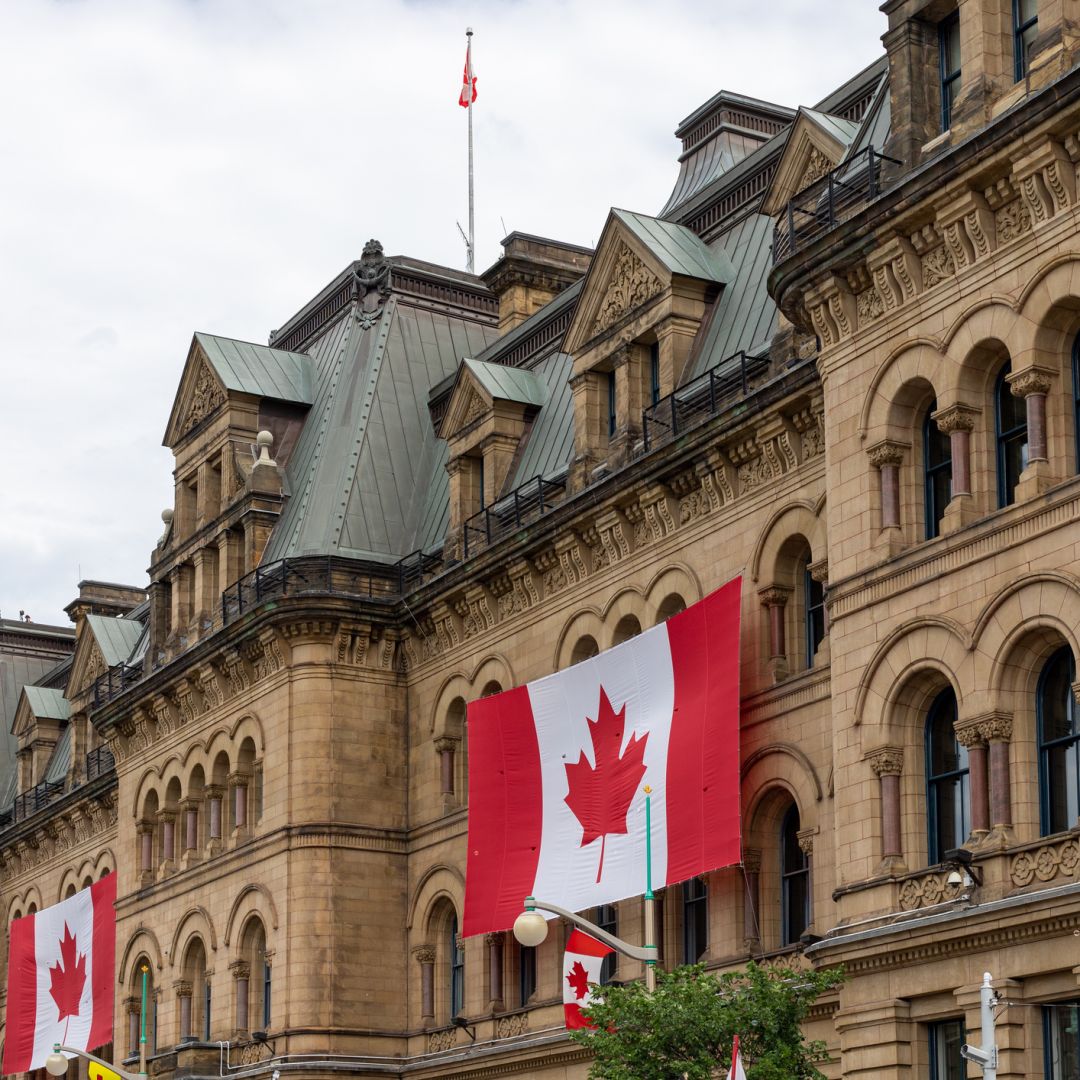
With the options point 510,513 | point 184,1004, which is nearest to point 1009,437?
point 510,513

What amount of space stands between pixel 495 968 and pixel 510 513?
991 centimetres

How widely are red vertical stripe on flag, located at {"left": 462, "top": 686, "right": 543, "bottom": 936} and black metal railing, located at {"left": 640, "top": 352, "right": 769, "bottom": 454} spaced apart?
20.2 feet

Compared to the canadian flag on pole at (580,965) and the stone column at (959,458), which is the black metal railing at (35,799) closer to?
the canadian flag on pole at (580,965)

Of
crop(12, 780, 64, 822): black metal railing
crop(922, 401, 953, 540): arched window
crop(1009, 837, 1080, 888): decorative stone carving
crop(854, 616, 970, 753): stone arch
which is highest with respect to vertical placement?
crop(12, 780, 64, 822): black metal railing

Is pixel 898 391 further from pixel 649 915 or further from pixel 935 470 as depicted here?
pixel 649 915

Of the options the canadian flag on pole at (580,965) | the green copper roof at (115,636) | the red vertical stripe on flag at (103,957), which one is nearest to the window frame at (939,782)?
the canadian flag on pole at (580,965)

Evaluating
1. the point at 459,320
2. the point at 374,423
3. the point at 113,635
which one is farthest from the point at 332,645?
the point at 113,635

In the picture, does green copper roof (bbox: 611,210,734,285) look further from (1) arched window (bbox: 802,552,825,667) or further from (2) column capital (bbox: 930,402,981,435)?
(2) column capital (bbox: 930,402,981,435)

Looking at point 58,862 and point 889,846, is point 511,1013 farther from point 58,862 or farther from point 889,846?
point 58,862

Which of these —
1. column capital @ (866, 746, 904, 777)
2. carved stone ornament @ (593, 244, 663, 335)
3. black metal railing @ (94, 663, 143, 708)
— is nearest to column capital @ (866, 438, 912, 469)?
column capital @ (866, 746, 904, 777)

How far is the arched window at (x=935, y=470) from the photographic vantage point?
35531mm

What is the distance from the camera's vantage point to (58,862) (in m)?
78.1

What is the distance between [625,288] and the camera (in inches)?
1977

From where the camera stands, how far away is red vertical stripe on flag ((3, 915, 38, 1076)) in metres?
72.4
